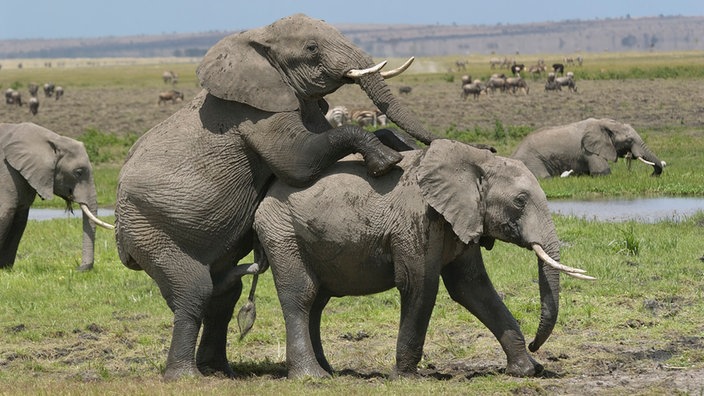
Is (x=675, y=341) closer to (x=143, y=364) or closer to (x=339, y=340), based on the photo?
(x=339, y=340)

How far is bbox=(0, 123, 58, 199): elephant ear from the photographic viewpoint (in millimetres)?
14805

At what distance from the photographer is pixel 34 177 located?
14828mm

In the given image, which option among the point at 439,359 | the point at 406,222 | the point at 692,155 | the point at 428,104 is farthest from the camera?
the point at 428,104

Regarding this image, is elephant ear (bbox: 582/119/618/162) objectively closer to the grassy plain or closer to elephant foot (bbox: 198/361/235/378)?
the grassy plain

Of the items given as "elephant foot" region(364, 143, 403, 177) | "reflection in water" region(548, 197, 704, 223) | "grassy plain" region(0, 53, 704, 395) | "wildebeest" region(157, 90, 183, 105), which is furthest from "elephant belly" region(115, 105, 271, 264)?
"wildebeest" region(157, 90, 183, 105)

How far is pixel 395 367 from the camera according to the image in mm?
9172

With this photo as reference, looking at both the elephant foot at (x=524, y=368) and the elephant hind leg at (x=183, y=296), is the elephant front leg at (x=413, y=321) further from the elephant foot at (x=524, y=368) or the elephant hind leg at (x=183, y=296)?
the elephant hind leg at (x=183, y=296)

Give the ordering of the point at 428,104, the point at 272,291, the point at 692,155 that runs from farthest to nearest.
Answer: the point at 428,104 < the point at 692,155 < the point at 272,291

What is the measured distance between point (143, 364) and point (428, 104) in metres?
40.6

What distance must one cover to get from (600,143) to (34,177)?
458 inches

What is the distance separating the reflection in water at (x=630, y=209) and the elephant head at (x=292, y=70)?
28.0 feet

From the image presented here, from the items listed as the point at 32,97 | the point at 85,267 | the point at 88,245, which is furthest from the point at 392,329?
the point at 32,97

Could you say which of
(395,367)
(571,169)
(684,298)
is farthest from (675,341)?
(571,169)

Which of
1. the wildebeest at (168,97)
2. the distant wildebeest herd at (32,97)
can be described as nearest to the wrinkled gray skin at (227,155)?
the distant wildebeest herd at (32,97)
